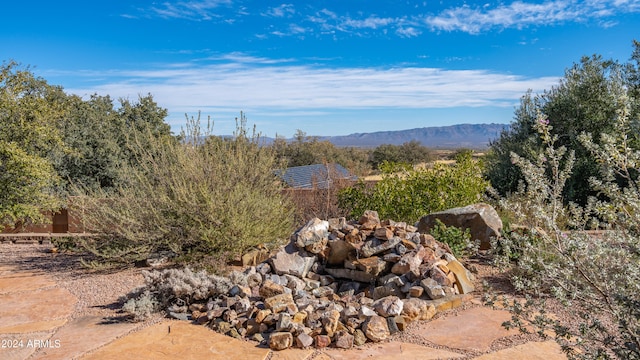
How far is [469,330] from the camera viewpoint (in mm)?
3869

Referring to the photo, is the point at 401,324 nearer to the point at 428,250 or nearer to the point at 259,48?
the point at 428,250

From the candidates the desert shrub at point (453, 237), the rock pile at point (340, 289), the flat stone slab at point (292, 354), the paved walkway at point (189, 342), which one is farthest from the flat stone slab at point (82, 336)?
the desert shrub at point (453, 237)

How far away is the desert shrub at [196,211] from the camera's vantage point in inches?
235

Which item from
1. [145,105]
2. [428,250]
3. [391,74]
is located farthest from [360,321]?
[145,105]

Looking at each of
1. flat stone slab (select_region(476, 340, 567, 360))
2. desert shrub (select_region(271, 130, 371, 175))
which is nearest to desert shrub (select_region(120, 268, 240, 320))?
A: flat stone slab (select_region(476, 340, 567, 360))

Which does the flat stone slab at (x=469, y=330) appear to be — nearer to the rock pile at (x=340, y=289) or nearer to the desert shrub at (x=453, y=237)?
the rock pile at (x=340, y=289)

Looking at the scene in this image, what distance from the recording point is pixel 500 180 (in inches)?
466

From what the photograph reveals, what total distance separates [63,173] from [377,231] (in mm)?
9842

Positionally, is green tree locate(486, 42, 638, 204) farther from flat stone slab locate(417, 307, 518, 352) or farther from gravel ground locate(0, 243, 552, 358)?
flat stone slab locate(417, 307, 518, 352)

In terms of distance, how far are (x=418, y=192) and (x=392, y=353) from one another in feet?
13.8

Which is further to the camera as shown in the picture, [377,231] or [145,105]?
[145,105]

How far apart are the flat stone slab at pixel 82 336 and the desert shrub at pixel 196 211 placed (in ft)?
5.53

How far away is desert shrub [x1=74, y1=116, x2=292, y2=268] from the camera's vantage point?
5.96m

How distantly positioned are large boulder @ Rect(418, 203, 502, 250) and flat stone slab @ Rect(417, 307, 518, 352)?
2.31m
